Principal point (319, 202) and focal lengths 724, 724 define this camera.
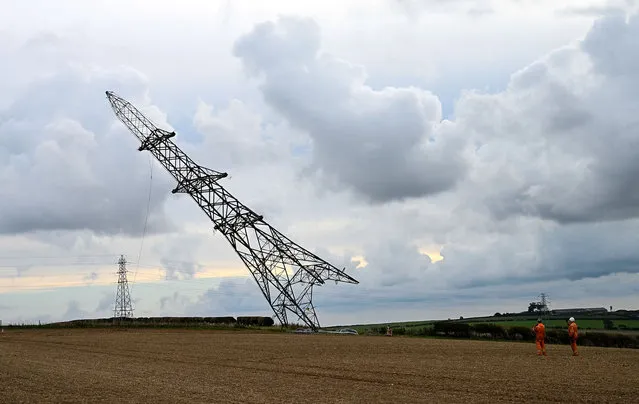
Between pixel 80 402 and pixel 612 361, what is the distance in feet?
79.2

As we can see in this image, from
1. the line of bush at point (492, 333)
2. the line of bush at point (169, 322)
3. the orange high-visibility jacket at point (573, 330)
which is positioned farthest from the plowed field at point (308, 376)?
the line of bush at point (169, 322)

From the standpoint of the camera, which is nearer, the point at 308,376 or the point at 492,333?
the point at 308,376

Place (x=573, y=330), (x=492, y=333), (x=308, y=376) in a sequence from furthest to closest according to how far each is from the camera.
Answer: (x=492, y=333)
(x=573, y=330)
(x=308, y=376)

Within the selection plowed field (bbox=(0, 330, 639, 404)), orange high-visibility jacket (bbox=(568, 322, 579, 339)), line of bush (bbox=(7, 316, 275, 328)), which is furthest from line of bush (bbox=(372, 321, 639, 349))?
orange high-visibility jacket (bbox=(568, 322, 579, 339))

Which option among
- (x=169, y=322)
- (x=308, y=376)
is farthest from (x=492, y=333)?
(x=308, y=376)

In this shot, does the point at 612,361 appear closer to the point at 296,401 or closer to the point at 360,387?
the point at 360,387

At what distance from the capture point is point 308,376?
25.2 meters

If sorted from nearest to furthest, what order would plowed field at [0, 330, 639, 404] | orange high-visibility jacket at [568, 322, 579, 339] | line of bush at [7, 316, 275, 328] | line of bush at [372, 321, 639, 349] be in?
plowed field at [0, 330, 639, 404], orange high-visibility jacket at [568, 322, 579, 339], line of bush at [372, 321, 639, 349], line of bush at [7, 316, 275, 328]

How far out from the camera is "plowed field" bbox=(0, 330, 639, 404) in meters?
19.8

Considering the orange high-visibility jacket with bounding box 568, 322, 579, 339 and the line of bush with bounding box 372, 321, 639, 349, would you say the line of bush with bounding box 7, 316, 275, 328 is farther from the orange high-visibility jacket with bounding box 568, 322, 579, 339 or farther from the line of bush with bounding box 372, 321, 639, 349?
the orange high-visibility jacket with bounding box 568, 322, 579, 339

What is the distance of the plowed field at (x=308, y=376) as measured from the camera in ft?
64.8

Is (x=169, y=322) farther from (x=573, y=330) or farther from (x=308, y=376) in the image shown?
(x=308, y=376)

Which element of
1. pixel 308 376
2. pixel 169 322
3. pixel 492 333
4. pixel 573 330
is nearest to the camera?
pixel 308 376

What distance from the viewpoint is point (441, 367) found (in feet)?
93.2
